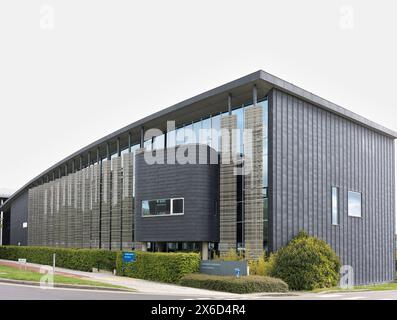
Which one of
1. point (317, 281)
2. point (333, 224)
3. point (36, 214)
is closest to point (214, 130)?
point (333, 224)

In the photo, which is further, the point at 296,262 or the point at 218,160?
the point at 218,160

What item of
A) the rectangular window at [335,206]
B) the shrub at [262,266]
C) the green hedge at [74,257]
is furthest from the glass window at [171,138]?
the shrub at [262,266]

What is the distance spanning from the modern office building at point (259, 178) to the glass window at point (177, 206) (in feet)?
0.21

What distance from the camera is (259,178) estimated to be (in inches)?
1190

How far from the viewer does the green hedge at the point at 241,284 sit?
24.0m

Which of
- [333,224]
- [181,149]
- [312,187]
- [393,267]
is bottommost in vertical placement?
[393,267]

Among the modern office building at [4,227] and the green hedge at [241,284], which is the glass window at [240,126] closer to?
the green hedge at [241,284]

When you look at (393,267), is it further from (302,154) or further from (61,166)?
(61,166)

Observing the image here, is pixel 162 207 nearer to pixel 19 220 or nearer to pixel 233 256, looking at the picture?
pixel 233 256

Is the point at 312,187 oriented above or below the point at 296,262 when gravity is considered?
above

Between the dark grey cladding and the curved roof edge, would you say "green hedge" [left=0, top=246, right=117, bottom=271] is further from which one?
the curved roof edge

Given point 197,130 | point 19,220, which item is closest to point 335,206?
point 197,130

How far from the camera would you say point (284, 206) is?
30125 mm

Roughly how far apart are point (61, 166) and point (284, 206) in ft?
117
